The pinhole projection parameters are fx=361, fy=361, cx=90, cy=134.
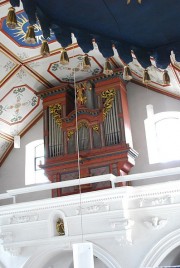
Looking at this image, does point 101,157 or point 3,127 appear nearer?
point 101,157

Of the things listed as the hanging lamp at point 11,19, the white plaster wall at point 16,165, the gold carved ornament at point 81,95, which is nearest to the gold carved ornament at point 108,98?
the gold carved ornament at point 81,95

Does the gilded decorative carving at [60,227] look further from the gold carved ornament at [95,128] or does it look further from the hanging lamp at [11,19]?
the hanging lamp at [11,19]

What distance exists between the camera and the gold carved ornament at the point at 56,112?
35.9 ft

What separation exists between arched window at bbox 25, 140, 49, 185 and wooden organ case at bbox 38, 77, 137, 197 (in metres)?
1.37

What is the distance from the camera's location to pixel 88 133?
10.2 metres

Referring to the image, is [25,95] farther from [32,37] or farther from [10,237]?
[32,37]

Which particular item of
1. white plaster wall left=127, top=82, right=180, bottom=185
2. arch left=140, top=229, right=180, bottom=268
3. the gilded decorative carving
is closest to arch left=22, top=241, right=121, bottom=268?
the gilded decorative carving

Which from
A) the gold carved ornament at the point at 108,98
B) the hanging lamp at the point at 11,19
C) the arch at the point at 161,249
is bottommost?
the arch at the point at 161,249

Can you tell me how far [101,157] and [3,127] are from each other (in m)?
3.81

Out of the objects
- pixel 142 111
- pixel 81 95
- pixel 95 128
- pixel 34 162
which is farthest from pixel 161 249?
pixel 34 162

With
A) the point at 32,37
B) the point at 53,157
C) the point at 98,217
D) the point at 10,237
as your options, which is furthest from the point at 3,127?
the point at 32,37

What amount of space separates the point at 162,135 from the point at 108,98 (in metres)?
1.92

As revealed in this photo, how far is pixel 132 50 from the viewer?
289 centimetres

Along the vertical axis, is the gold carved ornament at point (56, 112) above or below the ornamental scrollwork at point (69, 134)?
above
